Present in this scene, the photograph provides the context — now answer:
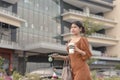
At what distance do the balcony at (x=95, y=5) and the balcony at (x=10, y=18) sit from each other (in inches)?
532

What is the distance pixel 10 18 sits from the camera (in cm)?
3812

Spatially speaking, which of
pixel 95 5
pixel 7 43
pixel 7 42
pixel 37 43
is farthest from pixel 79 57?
pixel 95 5

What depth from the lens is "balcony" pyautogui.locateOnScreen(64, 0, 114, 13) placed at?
51.1 meters

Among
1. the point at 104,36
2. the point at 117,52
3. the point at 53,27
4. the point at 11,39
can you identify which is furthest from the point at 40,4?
the point at 117,52

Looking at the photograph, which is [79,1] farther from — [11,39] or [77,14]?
[11,39]

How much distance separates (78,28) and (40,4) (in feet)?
129

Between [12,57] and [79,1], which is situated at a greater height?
[79,1]

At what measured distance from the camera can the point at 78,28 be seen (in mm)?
5199

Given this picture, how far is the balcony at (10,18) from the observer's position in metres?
36.9

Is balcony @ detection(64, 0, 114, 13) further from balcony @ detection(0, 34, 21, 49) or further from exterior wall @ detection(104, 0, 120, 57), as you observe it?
balcony @ detection(0, 34, 21, 49)

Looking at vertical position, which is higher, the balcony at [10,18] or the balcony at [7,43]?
the balcony at [10,18]

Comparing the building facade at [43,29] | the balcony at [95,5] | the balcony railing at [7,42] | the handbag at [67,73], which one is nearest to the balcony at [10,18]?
the building facade at [43,29]

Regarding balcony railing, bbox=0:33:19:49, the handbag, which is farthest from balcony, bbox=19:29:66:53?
the handbag

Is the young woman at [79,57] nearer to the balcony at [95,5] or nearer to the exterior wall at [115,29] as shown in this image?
the balcony at [95,5]
